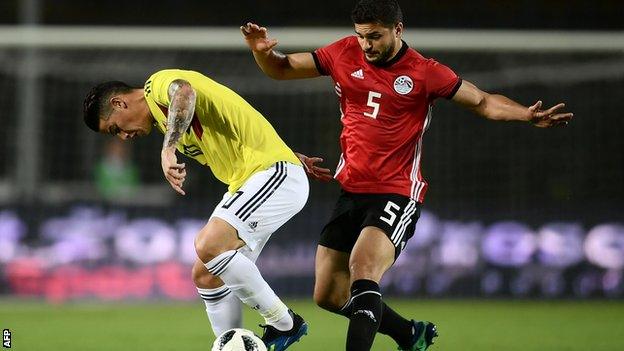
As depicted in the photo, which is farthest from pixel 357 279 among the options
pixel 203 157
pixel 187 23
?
pixel 187 23

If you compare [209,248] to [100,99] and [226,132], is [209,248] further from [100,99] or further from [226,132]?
[100,99]

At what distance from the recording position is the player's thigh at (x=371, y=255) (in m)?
6.04

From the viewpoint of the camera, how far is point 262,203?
19.7 ft

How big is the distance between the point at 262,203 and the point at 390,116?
986mm

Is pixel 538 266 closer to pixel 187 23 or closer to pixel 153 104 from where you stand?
pixel 153 104

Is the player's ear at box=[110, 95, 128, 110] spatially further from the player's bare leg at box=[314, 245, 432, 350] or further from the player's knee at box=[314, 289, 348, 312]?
the player's knee at box=[314, 289, 348, 312]

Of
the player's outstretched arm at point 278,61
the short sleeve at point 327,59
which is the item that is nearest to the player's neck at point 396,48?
the short sleeve at point 327,59

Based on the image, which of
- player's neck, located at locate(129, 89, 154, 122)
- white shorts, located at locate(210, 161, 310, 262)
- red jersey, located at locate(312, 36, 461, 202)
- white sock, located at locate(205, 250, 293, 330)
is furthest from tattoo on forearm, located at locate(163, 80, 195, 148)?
red jersey, located at locate(312, 36, 461, 202)

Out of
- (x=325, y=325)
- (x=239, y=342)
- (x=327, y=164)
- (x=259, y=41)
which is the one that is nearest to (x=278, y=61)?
(x=259, y=41)

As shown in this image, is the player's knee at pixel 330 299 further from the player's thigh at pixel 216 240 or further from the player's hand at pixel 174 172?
the player's hand at pixel 174 172

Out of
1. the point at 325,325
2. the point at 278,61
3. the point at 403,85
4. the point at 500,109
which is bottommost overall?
the point at 325,325

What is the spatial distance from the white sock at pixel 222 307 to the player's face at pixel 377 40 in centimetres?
159

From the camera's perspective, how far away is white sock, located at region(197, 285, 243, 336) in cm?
632

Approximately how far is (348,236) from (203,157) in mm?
985
